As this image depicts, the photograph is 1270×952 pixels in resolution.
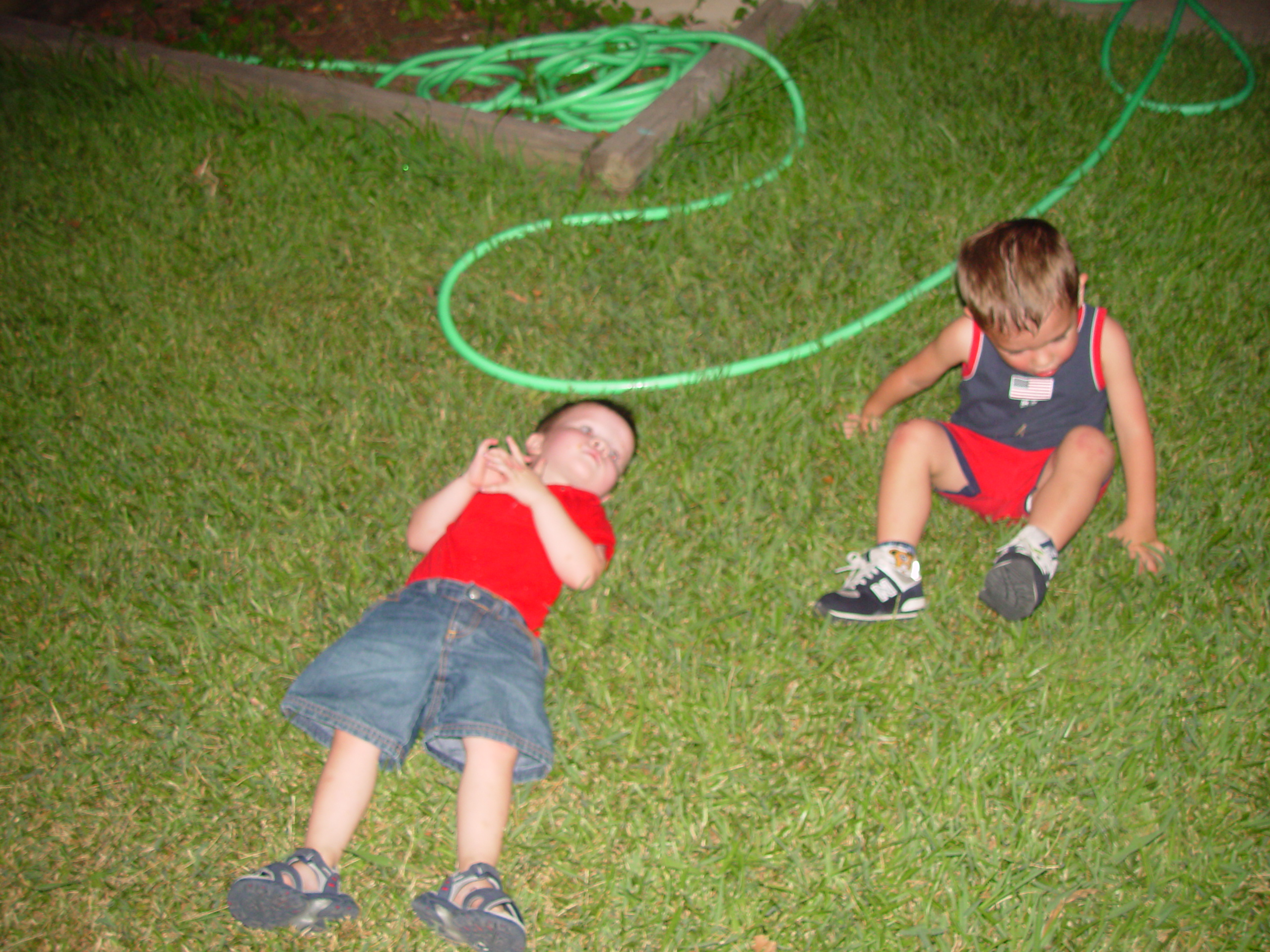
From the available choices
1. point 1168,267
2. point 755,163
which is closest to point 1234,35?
point 1168,267

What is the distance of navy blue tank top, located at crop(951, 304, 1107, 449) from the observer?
105 inches

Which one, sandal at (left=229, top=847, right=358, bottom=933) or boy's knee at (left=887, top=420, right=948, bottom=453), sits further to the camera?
boy's knee at (left=887, top=420, right=948, bottom=453)

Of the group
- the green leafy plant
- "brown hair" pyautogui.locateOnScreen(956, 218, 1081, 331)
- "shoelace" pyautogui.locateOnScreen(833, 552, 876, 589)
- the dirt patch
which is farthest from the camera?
the green leafy plant

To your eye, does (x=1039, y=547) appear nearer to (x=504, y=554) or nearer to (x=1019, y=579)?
(x=1019, y=579)

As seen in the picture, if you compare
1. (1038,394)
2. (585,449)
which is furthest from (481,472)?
(1038,394)

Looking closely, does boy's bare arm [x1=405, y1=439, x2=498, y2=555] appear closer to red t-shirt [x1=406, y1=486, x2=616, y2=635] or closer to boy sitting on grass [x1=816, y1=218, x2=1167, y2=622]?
red t-shirt [x1=406, y1=486, x2=616, y2=635]

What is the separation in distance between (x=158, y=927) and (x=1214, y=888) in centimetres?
240

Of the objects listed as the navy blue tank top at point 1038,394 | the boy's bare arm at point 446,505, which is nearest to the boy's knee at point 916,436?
the navy blue tank top at point 1038,394

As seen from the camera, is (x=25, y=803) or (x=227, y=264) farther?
(x=227, y=264)

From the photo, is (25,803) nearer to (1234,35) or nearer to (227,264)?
(227,264)

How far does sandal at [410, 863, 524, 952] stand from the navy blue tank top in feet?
6.53

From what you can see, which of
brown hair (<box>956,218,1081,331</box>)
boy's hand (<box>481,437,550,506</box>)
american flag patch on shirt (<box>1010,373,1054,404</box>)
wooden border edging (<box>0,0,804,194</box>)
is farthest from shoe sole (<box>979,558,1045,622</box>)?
wooden border edging (<box>0,0,804,194</box>)

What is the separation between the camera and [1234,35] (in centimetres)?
532

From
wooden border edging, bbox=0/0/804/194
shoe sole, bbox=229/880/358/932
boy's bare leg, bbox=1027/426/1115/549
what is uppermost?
wooden border edging, bbox=0/0/804/194
